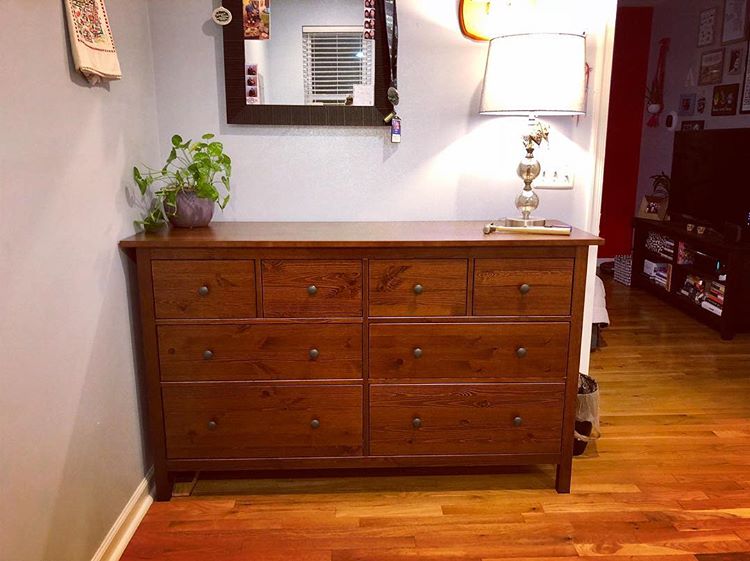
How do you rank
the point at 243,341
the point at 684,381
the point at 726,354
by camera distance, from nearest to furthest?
the point at 243,341 → the point at 684,381 → the point at 726,354

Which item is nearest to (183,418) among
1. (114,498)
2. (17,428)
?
(114,498)

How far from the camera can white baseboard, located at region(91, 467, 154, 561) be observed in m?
1.78

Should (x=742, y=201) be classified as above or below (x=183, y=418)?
above

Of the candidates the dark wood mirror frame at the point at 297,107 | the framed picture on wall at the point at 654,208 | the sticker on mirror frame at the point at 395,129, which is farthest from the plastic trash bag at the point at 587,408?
the framed picture on wall at the point at 654,208

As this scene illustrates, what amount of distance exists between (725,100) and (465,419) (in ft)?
12.6

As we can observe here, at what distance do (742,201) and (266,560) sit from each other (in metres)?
3.63

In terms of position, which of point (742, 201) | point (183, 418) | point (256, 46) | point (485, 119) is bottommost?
point (183, 418)

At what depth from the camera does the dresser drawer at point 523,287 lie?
192 cm

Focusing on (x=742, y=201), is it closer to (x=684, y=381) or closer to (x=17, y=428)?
(x=684, y=381)

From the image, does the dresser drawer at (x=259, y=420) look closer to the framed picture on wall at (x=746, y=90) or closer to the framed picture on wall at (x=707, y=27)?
the framed picture on wall at (x=746, y=90)

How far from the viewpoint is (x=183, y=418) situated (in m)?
2.00

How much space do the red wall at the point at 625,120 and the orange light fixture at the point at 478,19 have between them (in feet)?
11.8

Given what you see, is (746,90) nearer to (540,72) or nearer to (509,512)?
(540,72)

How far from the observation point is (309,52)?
2146mm
